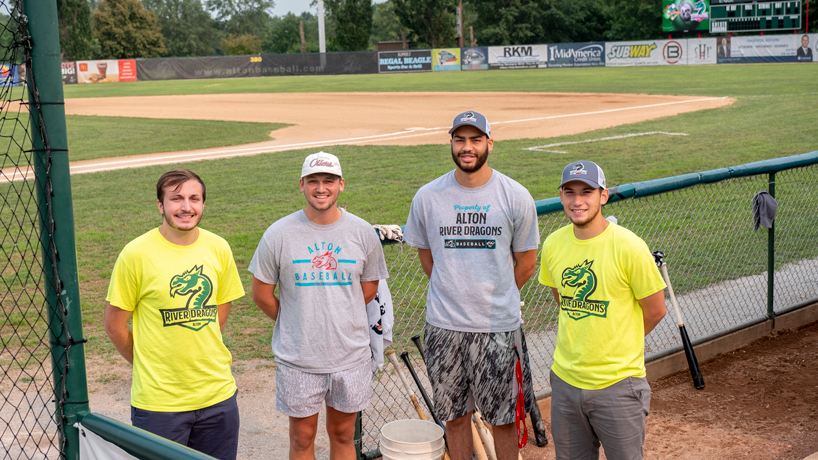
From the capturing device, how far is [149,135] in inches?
895

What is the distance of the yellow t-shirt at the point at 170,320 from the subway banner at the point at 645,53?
51375 millimetres

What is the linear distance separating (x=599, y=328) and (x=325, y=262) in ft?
4.32

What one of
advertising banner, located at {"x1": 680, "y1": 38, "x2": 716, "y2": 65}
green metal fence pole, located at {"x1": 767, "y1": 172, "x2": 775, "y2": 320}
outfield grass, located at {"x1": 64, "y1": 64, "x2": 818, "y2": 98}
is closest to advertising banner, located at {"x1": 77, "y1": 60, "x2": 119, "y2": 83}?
→ outfield grass, located at {"x1": 64, "y1": 64, "x2": 818, "y2": 98}

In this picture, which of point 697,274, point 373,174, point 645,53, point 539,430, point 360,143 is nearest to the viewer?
point 539,430

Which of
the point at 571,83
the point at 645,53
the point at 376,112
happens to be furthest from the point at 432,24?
the point at 376,112

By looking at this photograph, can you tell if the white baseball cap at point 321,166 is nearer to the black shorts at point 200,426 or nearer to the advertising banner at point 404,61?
the black shorts at point 200,426

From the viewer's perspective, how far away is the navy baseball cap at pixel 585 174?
347 centimetres

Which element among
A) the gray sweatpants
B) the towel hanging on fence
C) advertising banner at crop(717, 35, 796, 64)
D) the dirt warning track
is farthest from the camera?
advertising banner at crop(717, 35, 796, 64)

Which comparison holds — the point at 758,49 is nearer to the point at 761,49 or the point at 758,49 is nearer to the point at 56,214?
the point at 761,49

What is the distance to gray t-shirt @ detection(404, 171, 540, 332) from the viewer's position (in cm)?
376

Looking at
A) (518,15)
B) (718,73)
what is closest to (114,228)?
(718,73)

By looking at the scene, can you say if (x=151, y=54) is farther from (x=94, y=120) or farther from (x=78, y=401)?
(x=78, y=401)

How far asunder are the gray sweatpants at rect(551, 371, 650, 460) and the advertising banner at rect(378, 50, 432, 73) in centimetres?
5550

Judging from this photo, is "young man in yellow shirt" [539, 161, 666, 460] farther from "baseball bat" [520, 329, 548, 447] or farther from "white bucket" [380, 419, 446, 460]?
"baseball bat" [520, 329, 548, 447]
